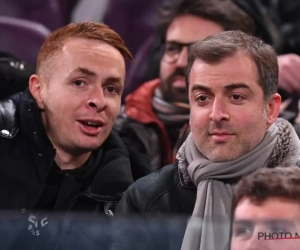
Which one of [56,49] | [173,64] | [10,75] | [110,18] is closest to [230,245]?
[56,49]

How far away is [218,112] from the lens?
4.48ft

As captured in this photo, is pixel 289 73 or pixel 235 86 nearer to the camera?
pixel 235 86

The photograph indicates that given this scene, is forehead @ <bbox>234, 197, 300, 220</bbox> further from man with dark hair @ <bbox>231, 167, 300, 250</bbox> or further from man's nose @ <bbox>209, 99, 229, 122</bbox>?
man's nose @ <bbox>209, 99, 229, 122</bbox>

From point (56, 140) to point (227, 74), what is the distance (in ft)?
1.56

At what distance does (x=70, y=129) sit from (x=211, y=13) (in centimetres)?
70

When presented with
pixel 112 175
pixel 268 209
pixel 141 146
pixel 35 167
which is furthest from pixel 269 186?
pixel 141 146

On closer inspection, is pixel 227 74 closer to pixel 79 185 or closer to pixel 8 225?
pixel 79 185

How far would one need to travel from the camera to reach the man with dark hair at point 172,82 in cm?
203

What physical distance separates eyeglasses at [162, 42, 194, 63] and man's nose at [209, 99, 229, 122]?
770mm

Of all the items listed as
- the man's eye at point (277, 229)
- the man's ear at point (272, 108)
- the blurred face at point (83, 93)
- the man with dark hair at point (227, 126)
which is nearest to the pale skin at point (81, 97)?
the blurred face at point (83, 93)

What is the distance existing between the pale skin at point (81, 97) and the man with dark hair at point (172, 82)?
0.34 metres

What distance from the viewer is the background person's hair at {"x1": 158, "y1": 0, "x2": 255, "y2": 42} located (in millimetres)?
2111

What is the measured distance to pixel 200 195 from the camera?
1.37 meters

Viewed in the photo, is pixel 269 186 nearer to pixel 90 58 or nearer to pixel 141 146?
pixel 90 58
